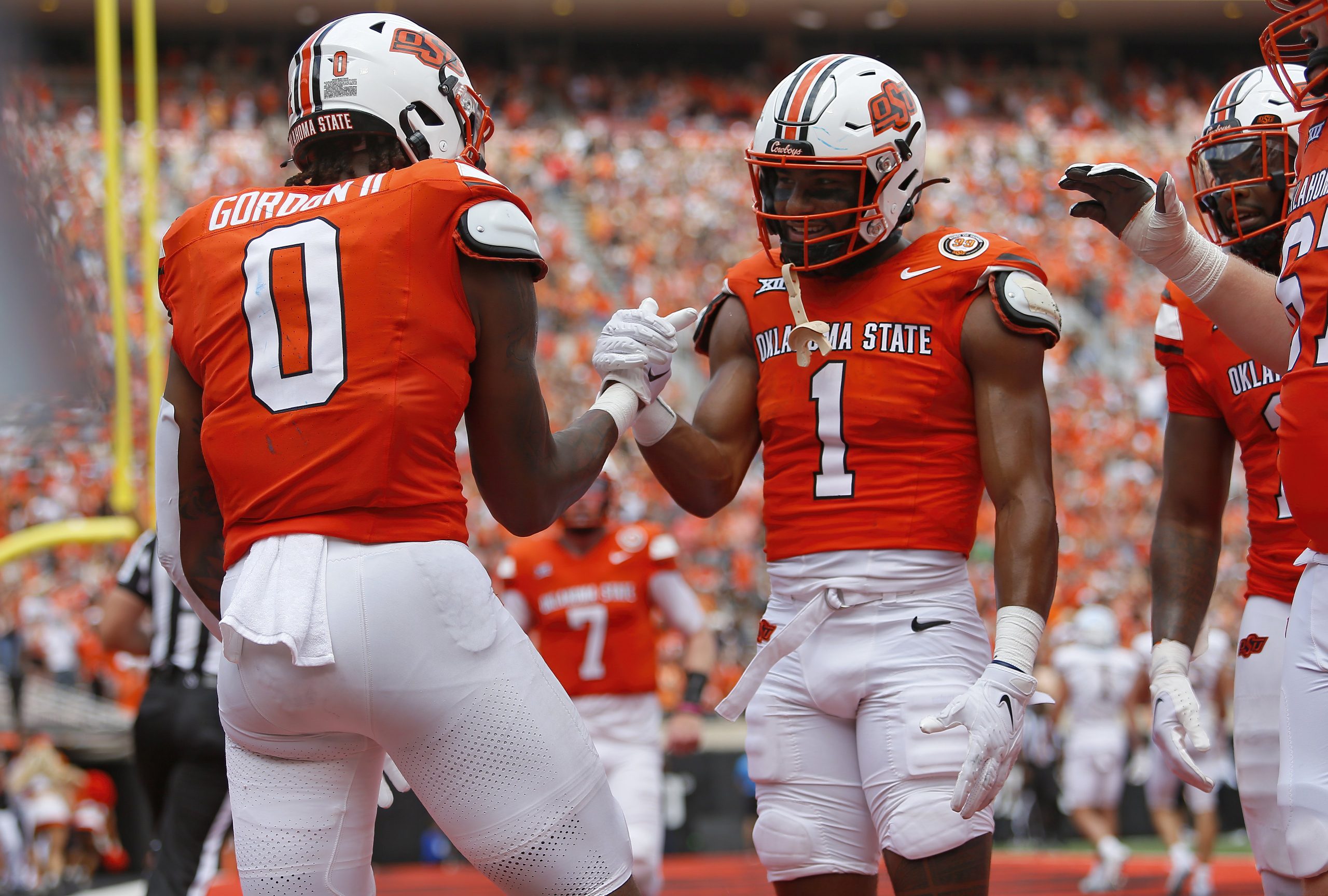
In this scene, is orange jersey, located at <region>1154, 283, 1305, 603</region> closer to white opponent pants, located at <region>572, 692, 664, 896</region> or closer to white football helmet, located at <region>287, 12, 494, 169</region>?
white football helmet, located at <region>287, 12, 494, 169</region>

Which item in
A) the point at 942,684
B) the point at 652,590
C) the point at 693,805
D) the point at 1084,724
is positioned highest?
the point at 942,684

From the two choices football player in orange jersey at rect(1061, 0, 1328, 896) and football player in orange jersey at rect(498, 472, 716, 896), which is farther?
football player in orange jersey at rect(498, 472, 716, 896)

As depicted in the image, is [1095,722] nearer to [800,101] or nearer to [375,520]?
[800,101]

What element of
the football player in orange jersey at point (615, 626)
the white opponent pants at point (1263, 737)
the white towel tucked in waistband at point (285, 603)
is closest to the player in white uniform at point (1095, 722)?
the football player in orange jersey at point (615, 626)

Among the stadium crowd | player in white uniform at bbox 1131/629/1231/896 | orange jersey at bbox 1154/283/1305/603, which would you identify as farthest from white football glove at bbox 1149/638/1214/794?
the stadium crowd

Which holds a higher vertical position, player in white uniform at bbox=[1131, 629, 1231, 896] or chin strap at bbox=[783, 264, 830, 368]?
chin strap at bbox=[783, 264, 830, 368]

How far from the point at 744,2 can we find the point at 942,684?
23175 mm

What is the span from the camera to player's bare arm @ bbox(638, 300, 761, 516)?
3336 millimetres

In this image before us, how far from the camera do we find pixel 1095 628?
372 inches

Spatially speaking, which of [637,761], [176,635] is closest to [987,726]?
[176,635]

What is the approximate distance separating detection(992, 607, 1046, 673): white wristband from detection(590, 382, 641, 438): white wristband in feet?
2.77

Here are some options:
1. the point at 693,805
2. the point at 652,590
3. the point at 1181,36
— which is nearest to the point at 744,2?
the point at 1181,36

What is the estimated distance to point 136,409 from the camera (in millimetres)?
14578

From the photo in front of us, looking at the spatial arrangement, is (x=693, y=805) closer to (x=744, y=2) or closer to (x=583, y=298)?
(x=583, y=298)
